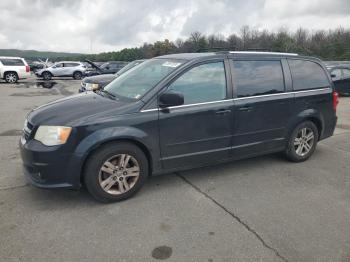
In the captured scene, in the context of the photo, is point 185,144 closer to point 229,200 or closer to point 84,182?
point 229,200

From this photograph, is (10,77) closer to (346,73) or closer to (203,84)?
(346,73)

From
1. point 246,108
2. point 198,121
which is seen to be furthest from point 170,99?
point 246,108

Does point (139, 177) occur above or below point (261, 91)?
below

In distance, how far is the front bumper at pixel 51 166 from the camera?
354 cm

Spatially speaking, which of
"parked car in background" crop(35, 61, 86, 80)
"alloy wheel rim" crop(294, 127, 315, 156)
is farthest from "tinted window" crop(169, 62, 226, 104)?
"parked car in background" crop(35, 61, 86, 80)

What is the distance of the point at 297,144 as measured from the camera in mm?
5316

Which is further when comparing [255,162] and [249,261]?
[255,162]

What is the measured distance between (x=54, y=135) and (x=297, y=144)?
3714 millimetres

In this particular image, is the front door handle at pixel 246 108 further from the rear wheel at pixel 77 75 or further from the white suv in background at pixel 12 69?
the rear wheel at pixel 77 75

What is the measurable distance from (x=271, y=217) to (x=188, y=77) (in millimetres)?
1945

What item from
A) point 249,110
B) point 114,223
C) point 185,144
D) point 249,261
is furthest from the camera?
point 249,110

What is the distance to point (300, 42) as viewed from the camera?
57.3 meters

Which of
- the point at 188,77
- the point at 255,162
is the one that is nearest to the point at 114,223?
the point at 188,77

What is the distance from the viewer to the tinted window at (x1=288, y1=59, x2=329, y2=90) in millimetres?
5168
